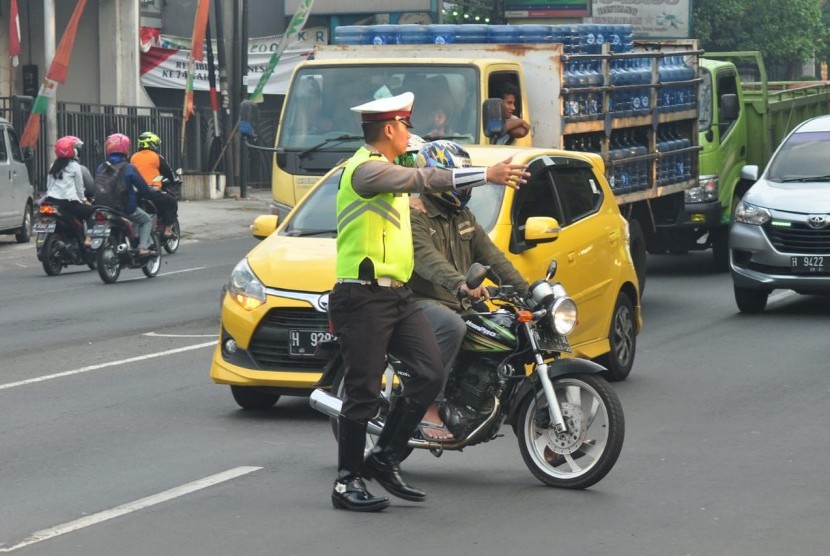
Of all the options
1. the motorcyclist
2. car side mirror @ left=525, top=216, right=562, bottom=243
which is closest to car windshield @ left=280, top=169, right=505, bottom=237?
car side mirror @ left=525, top=216, right=562, bottom=243

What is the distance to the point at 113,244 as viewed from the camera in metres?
19.4

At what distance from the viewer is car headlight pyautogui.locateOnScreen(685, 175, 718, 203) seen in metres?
19.4

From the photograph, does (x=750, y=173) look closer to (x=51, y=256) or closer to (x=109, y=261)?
(x=109, y=261)

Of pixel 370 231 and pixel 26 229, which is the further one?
pixel 26 229

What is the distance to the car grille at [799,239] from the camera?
15.2 meters

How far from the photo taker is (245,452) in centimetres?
897

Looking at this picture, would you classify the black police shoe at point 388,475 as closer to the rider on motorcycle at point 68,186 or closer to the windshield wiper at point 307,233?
the windshield wiper at point 307,233

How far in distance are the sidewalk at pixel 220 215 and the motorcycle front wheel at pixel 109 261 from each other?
798 cm

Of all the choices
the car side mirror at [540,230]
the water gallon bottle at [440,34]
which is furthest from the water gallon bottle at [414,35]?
the car side mirror at [540,230]

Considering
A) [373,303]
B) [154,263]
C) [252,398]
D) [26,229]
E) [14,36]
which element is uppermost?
[14,36]

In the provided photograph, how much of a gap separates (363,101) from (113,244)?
5.56m

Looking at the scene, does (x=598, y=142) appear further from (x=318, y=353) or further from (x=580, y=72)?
(x=318, y=353)

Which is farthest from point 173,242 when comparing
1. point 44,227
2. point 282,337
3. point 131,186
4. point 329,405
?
point 329,405

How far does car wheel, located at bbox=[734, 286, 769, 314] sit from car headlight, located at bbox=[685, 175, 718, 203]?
3523mm
